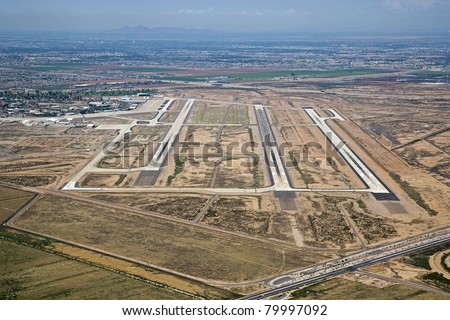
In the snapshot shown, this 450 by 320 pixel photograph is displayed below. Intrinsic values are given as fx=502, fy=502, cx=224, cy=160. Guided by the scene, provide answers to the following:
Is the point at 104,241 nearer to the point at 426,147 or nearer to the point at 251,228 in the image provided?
the point at 251,228

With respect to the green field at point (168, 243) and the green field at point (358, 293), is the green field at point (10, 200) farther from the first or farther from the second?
the green field at point (358, 293)

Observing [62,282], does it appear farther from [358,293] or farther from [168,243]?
[358,293]

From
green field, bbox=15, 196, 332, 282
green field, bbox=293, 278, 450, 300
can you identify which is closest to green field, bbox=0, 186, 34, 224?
green field, bbox=15, 196, 332, 282

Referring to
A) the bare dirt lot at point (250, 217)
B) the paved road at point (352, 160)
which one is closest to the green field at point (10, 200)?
the bare dirt lot at point (250, 217)

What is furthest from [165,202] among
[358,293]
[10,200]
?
[358,293]

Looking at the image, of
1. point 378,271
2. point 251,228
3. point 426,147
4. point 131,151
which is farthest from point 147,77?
point 378,271
